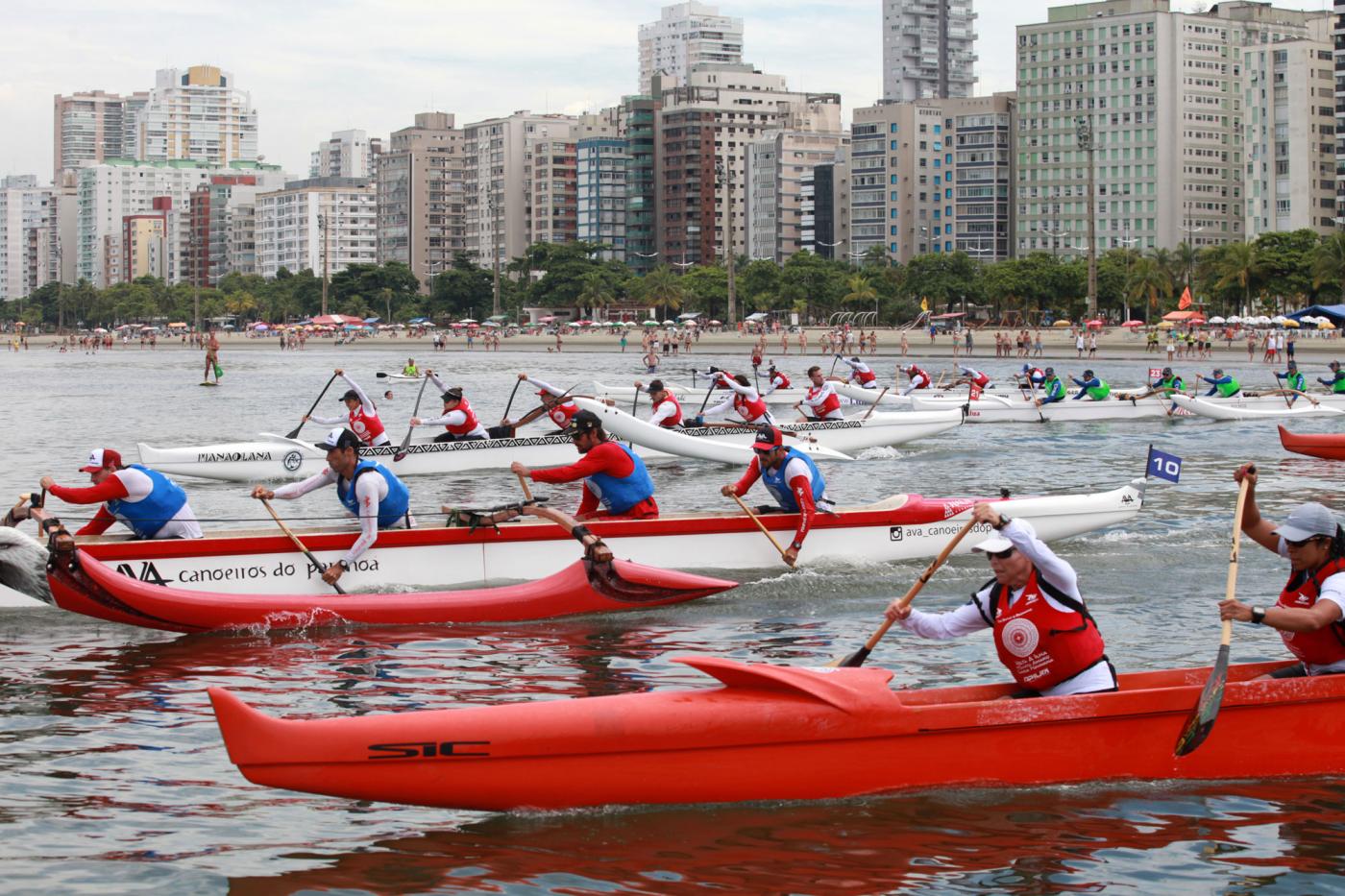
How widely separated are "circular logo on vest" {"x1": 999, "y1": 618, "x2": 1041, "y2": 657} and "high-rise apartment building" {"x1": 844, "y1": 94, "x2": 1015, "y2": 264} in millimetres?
175724

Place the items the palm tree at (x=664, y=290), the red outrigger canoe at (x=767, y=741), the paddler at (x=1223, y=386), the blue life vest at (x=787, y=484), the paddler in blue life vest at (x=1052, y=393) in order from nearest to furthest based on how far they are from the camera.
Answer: the red outrigger canoe at (x=767, y=741)
the blue life vest at (x=787, y=484)
the paddler in blue life vest at (x=1052, y=393)
the paddler at (x=1223, y=386)
the palm tree at (x=664, y=290)

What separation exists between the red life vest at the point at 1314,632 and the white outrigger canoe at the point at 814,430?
15.5 metres

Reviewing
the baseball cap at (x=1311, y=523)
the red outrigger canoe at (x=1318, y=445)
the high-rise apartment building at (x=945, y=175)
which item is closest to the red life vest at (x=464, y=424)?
the red outrigger canoe at (x=1318, y=445)

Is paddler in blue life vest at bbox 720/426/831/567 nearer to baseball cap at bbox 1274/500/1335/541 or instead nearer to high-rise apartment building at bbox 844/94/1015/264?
baseball cap at bbox 1274/500/1335/541

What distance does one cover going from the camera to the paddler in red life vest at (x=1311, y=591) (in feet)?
28.4

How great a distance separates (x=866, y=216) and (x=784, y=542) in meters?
174

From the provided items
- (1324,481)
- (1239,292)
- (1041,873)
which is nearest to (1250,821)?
(1041,873)

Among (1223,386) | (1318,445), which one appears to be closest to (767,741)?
(1318,445)

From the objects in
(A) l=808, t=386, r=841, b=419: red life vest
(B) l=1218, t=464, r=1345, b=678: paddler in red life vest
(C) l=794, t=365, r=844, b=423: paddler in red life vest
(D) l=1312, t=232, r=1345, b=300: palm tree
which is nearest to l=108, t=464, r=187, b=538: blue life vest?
(B) l=1218, t=464, r=1345, b=678: paddler in red life vest

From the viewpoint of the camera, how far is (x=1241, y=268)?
10675 cm

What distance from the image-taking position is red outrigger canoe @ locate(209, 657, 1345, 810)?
841 cm

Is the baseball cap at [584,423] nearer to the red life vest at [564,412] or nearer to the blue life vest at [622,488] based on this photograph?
the blue life vest at [622,488]

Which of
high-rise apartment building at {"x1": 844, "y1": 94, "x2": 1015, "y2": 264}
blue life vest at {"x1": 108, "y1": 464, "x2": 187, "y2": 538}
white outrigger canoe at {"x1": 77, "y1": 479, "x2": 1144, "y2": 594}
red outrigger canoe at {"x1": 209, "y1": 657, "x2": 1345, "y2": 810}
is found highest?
high-rise apartment building at {"x1": 844, "y1": 94, "x2": 1015, "y2": 264}

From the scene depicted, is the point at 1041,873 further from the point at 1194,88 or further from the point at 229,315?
the point at 229,315
